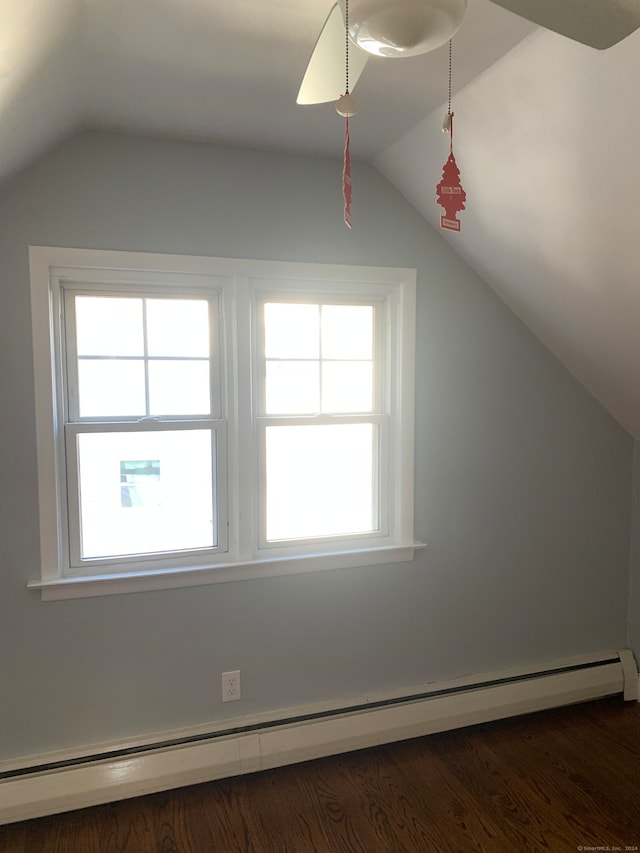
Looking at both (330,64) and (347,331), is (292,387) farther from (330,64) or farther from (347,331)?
(330,64)

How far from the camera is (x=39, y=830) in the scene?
1.92m

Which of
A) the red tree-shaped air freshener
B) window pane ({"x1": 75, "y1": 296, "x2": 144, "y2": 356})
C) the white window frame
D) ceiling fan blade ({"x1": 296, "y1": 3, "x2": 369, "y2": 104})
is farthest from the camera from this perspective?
window pane ({"x1": 75, "y1": 296, "x2": 144, "y2": 356})

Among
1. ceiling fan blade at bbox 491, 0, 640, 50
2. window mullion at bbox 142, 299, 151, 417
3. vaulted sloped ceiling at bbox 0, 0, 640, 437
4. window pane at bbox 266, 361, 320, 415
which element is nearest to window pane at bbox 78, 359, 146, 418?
window mullion at bbox 142, 299, 151, 417

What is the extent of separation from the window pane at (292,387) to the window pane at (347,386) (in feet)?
0.14

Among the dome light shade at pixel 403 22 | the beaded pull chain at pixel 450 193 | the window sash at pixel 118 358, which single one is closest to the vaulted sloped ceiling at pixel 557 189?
the beaded pull chain at pixel 450 193

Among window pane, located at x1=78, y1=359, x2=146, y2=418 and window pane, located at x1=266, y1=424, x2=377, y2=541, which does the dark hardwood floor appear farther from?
window pane, located at x1=78, y1=359, x2=146, y2=418

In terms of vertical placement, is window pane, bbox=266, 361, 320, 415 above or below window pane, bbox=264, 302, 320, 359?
below

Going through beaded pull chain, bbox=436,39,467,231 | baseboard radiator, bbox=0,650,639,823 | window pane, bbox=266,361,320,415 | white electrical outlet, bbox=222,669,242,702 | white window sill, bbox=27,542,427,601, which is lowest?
baseboard radiator, bbox=0,650,639,823

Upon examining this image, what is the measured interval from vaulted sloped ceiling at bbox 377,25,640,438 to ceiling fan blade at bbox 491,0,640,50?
50 cm

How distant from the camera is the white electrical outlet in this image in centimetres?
224

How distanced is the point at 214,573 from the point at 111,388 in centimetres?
81

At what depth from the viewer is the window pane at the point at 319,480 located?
2355 mm

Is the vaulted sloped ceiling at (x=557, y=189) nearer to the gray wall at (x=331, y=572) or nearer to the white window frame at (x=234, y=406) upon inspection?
the gray wall at (x=331, y=572)

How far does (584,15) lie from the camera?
821mm
